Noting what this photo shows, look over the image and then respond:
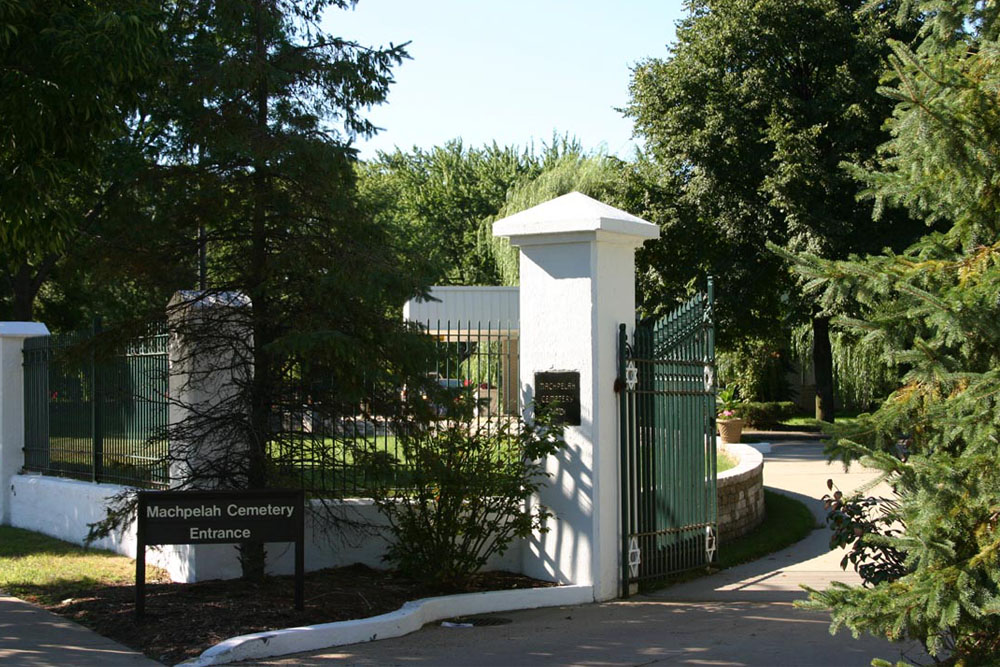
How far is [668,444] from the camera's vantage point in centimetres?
1036

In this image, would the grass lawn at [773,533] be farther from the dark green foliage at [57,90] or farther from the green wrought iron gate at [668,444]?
the dark green foliage at [57,90]

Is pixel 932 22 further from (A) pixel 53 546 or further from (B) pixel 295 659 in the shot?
(A) pixel 53 546

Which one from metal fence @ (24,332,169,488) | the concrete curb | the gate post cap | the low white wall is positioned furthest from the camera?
the gate post cap

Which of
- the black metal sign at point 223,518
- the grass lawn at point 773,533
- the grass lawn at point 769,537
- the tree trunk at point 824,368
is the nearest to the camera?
the black metal sign at point 223,518

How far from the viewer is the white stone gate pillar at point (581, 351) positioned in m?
9.70

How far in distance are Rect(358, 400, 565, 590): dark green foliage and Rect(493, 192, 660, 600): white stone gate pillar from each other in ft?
0.89

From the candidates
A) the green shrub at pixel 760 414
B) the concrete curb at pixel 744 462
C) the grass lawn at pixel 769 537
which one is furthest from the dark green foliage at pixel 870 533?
the green shrub at pixel 760 414

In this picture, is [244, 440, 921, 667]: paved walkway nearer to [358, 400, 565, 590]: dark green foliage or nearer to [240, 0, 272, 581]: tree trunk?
[358, 400, 565, 590]: dark green foliage

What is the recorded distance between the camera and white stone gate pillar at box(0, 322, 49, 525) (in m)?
14.2

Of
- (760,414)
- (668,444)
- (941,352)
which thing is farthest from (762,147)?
(941,352)

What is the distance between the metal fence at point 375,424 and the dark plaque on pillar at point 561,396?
0.39m

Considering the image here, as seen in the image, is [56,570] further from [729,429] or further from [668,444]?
[729,429]

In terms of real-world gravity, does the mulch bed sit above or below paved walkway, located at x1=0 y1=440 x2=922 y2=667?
above

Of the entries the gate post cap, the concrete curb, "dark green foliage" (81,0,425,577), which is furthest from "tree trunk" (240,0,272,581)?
the gate post cap
